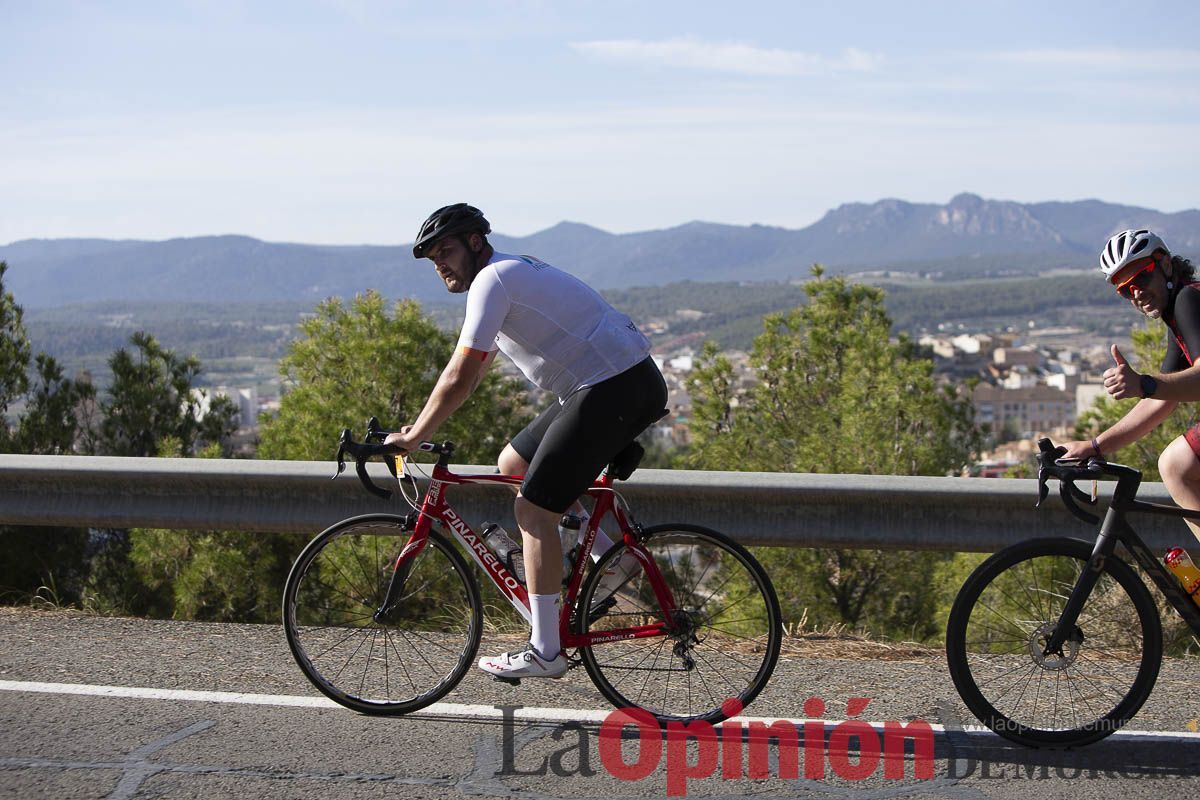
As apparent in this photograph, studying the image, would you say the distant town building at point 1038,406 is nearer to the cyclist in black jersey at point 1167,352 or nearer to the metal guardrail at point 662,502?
the metal guardrail at point 662,502

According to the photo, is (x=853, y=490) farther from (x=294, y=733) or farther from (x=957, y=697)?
(x=294, y=733)

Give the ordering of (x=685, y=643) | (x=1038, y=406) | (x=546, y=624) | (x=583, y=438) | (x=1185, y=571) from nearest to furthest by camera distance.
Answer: (x=1185, y=571)
(x=583, y=438)
(x=546, y=624)
(x=685, y=643)
(x=1038, y=406)

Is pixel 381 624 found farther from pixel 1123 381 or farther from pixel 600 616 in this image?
pixel 1123 381

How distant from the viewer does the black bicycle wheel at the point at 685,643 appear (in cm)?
427

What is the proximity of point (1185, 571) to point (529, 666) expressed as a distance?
2.12 meters

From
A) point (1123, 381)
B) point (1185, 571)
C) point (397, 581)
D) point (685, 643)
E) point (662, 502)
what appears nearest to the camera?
point (1123, 381)

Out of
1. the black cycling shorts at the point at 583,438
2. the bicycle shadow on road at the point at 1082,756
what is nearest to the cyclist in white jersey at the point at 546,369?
the black cycling shorts at the point at 583,438

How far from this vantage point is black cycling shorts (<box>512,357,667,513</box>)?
4.04 metres

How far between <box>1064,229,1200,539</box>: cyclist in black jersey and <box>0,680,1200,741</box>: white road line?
91 cm

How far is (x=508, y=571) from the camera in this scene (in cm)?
433

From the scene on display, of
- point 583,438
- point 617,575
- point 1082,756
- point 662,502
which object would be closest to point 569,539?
point 617,575

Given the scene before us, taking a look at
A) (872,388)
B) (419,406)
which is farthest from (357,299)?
(872,388)

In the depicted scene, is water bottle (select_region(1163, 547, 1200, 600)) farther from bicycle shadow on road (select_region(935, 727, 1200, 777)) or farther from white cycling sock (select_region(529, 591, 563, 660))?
white cycling sock (select_region(529, 591, 563, 660))

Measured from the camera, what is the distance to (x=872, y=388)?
23.2 m
